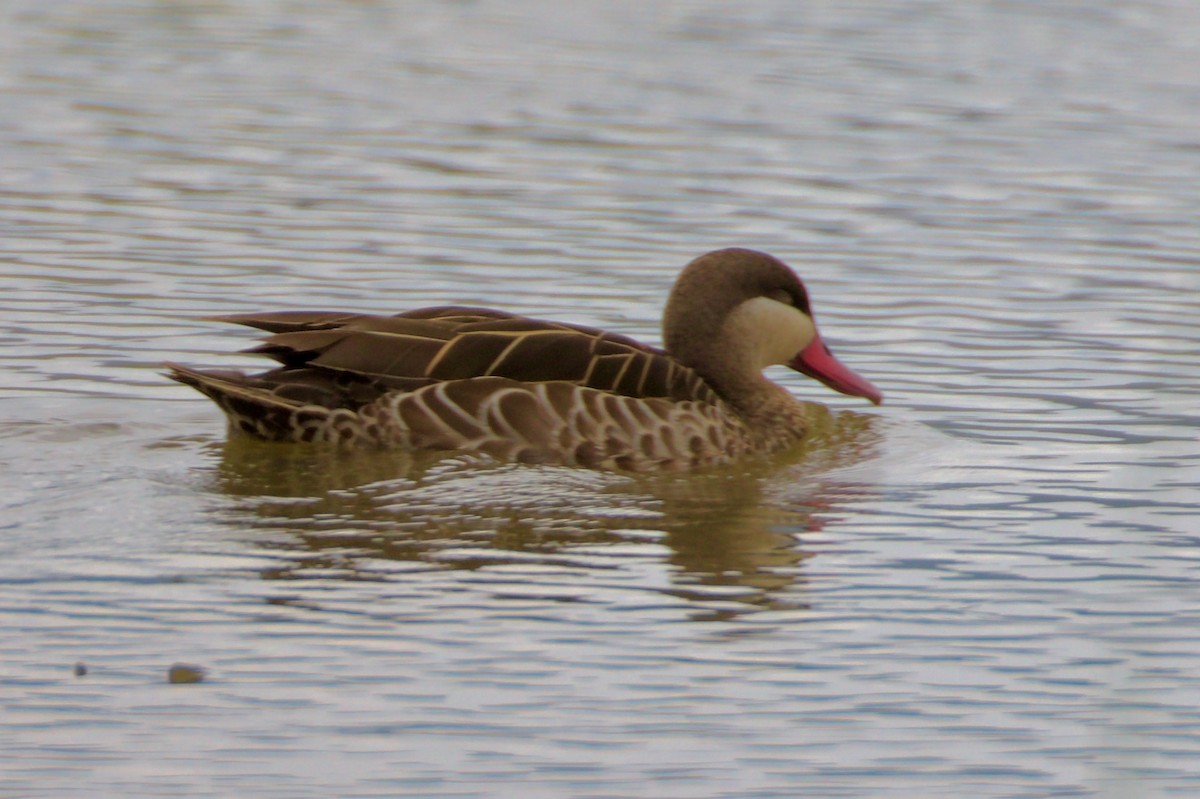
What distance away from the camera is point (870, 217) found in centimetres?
1480

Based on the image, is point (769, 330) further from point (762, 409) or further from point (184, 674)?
point (184, 674)

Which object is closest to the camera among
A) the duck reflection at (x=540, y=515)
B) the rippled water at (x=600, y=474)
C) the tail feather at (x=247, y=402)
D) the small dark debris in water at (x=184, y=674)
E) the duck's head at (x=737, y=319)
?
the rippled water at (x=600, y=474)

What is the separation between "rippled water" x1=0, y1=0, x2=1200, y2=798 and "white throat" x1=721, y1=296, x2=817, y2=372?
19.5 inches

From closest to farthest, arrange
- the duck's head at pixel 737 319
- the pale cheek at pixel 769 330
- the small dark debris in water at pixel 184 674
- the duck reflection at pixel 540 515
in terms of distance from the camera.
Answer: the small dark debris in water at pixel 184 674 < the duck reflection at pixel 540 515 < the duck's head at pixel 737 319 < the pale cheek at pixel 769 330

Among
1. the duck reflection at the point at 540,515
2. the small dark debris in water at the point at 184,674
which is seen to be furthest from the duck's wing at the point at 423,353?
the small dark debris in water at the point at 184,674

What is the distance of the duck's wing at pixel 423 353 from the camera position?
938cm

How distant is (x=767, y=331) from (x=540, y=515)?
6.99 ft

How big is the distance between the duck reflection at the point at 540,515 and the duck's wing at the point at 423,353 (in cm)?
33

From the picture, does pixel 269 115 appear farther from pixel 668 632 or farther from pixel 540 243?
pixel 668 632

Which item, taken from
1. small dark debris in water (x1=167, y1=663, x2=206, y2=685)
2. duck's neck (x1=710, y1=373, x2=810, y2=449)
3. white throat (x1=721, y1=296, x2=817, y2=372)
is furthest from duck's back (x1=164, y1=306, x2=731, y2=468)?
small dark debris in water (x1=167, y1=663, x2=206, y2=685)

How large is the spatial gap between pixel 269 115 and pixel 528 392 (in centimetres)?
883

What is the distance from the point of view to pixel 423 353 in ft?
31.0

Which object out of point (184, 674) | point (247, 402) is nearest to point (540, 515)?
point (247, 402)

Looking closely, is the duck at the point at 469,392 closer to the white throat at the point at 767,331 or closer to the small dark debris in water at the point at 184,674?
the white throat at the point at 767,331
